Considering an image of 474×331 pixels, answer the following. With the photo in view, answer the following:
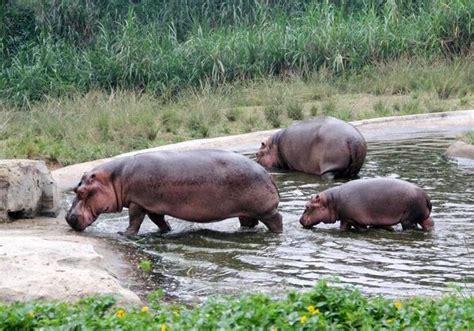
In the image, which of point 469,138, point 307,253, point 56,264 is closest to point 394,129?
point 469,138

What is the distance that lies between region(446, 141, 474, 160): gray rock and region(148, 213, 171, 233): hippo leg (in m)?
3.91

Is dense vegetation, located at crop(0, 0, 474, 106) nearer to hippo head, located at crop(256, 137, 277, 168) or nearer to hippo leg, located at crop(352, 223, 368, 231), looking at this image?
hippo head, located at crop(256, 137, 277, 168)

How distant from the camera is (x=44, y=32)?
22.2 m

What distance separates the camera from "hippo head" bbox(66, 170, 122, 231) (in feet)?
27.8

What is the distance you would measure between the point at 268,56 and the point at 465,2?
368 centimetres

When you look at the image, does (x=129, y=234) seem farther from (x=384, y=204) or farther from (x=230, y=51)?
(x=230, y=51)

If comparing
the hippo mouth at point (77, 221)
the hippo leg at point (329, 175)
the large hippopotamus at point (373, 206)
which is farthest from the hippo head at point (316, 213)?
the hippo leg at point (329, 175)

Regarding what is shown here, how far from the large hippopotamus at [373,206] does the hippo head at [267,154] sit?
127 inches

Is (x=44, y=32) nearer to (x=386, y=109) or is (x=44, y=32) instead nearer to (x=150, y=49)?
(x=150, y=49)

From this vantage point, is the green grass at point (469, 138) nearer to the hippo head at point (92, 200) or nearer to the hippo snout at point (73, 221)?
the hippo head at point (92, 200)

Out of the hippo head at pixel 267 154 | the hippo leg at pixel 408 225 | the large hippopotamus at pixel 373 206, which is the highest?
the large hippopotamus at pixel 373 206

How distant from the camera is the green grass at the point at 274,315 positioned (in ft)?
15.1

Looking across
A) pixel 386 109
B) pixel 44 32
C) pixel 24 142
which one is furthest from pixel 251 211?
pixel 44 32

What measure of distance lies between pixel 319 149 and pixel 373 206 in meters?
2.82
